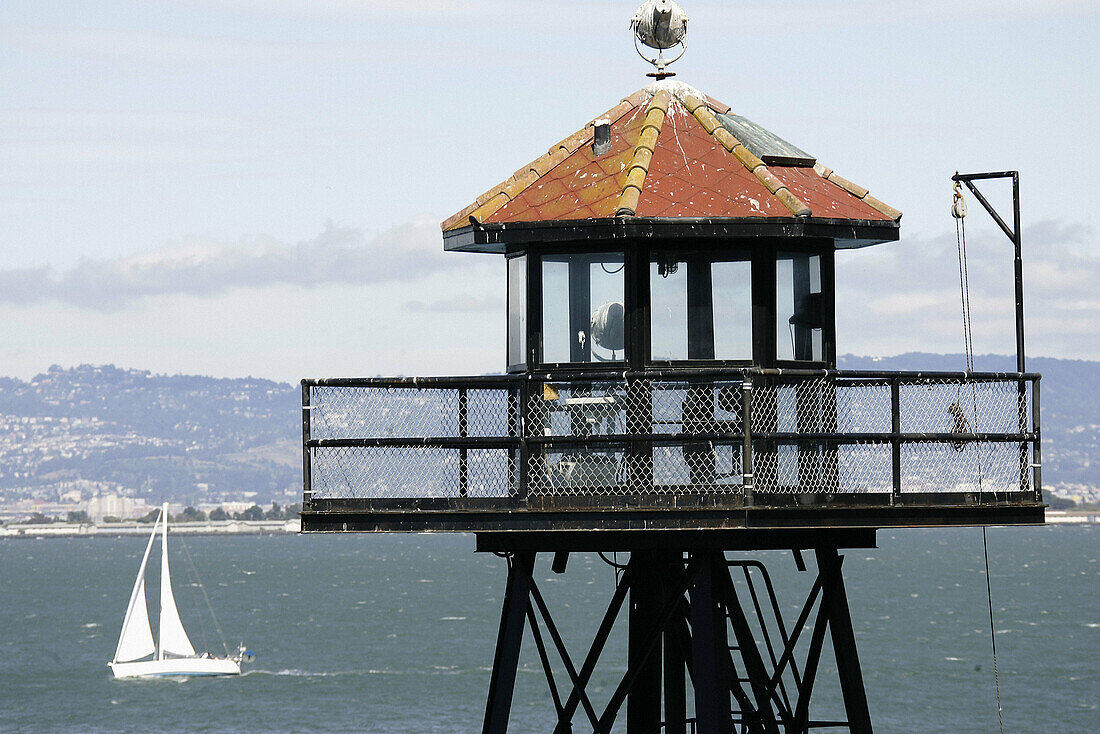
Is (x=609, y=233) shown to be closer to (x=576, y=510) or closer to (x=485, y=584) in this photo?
(x=576, y=510)

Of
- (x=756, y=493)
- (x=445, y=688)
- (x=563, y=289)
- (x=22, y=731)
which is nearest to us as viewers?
(x=756, y=493)

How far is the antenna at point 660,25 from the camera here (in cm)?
1958

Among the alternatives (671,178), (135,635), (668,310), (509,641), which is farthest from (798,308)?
(135,635)

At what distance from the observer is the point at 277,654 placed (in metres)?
116

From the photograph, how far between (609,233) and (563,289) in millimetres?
958

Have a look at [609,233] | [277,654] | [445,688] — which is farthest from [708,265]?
[277,654]

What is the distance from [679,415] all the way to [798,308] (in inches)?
71.2

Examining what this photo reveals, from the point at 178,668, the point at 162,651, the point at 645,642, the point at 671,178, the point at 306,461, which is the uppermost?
the point at 671,178

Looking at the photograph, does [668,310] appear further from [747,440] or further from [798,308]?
[747,440]

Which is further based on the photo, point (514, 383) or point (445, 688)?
point (445, 688)

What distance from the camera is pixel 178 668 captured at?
107 meters

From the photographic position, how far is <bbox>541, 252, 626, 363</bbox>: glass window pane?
1814 cm

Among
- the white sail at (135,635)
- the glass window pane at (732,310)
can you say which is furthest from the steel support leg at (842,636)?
the white sail at (135,635)

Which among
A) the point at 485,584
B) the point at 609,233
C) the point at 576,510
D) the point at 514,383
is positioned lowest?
the point at 485,584
